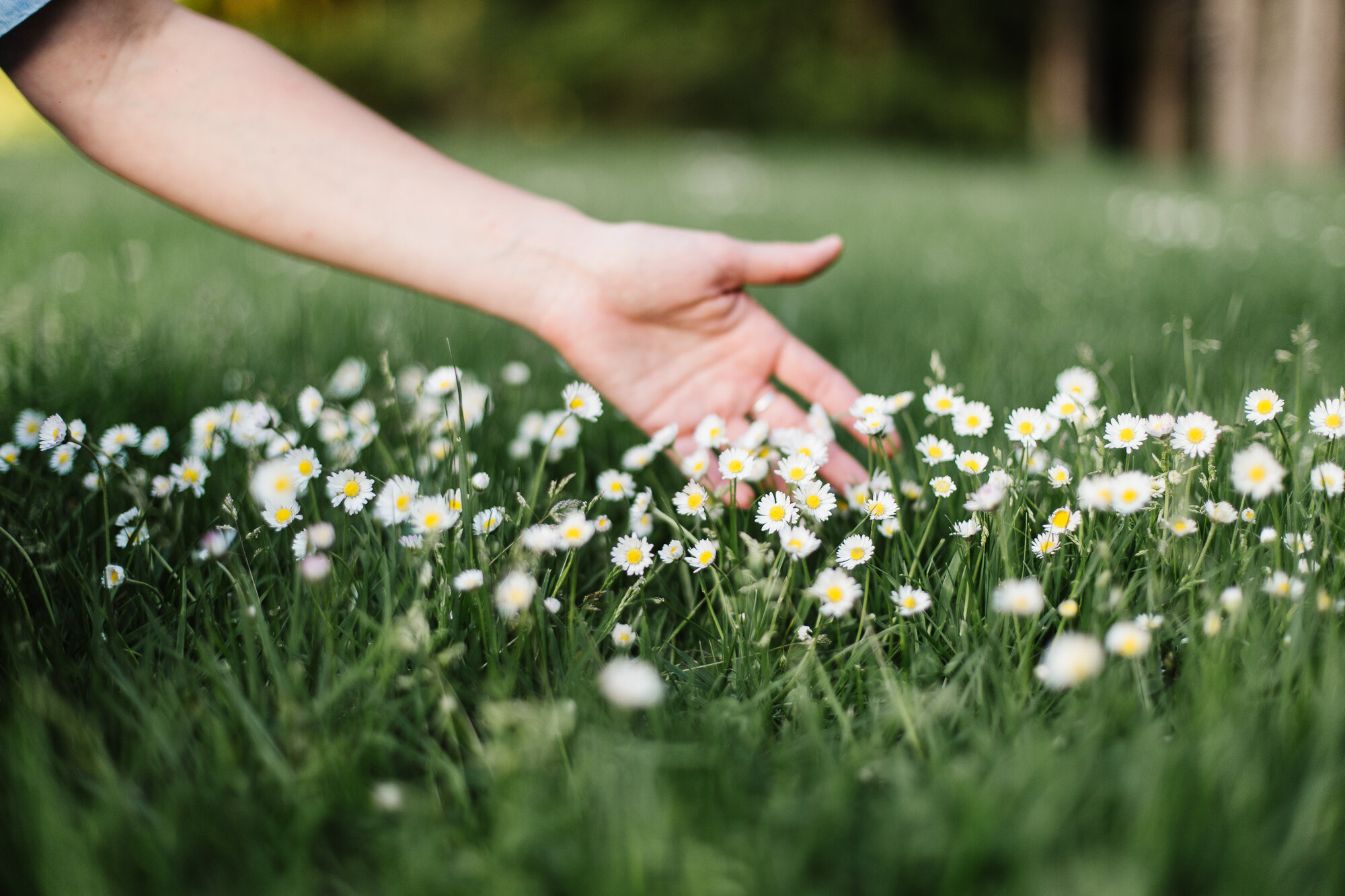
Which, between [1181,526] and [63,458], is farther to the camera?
[63,458]

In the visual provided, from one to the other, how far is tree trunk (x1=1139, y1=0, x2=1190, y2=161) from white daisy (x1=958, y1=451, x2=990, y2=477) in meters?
21.5

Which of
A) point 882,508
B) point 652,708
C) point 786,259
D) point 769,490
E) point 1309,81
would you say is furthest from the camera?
point 1309,81

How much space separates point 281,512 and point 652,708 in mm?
692

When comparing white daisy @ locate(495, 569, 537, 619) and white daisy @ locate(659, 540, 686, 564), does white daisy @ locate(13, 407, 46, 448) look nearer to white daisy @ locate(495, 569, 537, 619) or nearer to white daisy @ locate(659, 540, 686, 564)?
white daisy @ locate(495, 569, 537, 619)

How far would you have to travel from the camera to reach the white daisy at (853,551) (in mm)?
1307

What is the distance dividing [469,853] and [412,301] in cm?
278

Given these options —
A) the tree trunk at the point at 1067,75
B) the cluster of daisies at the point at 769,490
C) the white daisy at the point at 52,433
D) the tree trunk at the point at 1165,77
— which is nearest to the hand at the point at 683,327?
the cluster of daisies at the point at 769,490

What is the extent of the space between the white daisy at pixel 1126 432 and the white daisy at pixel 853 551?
0.43 meters

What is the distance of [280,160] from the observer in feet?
5.59

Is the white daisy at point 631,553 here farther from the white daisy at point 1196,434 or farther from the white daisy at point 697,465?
the white daisy at point 1196,434

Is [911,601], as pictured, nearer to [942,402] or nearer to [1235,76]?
[942,402]

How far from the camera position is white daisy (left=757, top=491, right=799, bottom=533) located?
129 centimetres

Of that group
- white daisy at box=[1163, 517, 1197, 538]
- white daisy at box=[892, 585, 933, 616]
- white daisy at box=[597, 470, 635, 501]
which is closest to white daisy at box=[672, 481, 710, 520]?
white daisy at box=[597, 470, 635, 501]

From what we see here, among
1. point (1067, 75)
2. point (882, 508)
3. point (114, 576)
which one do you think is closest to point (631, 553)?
point (882, 508)
